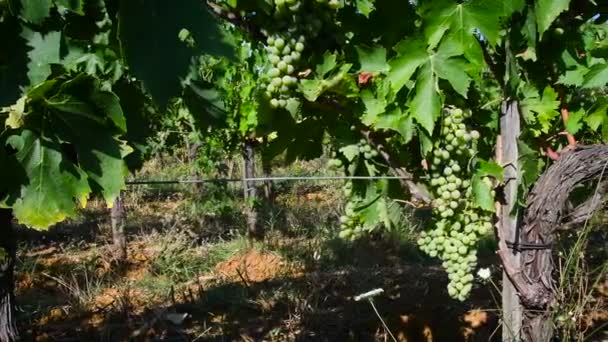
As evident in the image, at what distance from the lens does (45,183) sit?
1523 millimetres

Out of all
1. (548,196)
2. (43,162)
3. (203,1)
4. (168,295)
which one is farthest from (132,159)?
(168,295)

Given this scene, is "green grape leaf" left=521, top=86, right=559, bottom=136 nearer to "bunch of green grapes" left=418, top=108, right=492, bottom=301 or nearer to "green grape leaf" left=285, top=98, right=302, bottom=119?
"bunch of green grapes" left=418, top=108, right=492, bottom=301

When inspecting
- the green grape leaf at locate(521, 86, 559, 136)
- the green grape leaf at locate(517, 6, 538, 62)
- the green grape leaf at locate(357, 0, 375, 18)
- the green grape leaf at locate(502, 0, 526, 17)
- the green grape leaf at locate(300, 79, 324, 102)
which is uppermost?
the green grape leaf at locate(357, 0, 375, 18)

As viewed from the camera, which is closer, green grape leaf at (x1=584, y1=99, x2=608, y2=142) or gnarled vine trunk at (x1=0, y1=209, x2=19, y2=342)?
green grape leaf at (x1=584, y1=99, x2=608, y2=142)

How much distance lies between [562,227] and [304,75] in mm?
1025

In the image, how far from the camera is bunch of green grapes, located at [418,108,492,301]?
2145 millimetres

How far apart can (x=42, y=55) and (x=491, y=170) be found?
4.68ft

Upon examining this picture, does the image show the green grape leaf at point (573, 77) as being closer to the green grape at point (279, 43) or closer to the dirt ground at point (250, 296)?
the dirt ground at point (250, 296)

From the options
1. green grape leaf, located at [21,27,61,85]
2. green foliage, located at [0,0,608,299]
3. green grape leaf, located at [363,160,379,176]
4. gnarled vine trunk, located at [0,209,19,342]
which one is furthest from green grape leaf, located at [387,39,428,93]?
gnarled vine trunk, located at [0,209,19,342]

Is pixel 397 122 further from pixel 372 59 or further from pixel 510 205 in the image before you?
pixel 510 205

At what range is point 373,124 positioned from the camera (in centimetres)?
219

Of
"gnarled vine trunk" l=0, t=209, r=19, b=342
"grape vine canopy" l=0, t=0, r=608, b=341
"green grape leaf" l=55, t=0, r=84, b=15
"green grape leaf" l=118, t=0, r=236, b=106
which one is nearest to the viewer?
"green grape leaf" l=118, t=0, r=236, b=106

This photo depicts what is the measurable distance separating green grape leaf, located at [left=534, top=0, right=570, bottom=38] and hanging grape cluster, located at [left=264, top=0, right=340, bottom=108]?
0.59 m

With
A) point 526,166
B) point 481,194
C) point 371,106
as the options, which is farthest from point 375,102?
point 526,166
